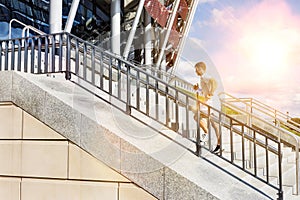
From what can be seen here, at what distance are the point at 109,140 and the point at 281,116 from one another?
8.05 meters

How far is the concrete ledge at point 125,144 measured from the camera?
347 cm

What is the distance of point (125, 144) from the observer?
3.72 metres

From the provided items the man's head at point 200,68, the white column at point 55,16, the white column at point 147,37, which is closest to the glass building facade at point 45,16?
the white column at point 147,37

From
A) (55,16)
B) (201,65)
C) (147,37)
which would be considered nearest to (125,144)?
(201,65)

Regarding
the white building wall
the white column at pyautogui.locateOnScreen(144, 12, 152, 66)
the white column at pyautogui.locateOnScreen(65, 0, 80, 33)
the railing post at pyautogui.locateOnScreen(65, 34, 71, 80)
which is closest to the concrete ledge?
the white building wall

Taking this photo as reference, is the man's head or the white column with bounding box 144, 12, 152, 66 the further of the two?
the white column with bounding box 144, 12, 152, 66

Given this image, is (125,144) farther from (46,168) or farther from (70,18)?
(70,18)

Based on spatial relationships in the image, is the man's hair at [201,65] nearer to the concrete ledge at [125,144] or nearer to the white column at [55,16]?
the concrete ledge at [125,144]

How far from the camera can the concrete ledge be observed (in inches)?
137

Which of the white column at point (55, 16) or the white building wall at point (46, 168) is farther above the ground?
the white column at point (55, 16)

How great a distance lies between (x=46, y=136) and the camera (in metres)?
4.14

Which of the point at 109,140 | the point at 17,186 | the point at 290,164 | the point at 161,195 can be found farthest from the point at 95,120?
the point at 290,164

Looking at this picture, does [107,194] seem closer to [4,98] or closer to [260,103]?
[4,98]

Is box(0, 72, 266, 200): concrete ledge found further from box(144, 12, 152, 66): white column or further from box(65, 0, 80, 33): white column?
box(144, 12, 152, 66): white column
